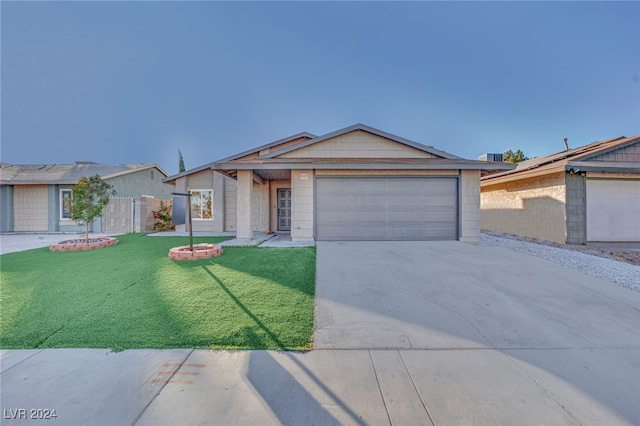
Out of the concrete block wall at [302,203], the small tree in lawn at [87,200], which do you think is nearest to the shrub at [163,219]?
the small tree in lawn at [87,200]

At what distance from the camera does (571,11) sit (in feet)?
41.3

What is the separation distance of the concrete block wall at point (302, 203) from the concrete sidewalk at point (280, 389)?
673 cm

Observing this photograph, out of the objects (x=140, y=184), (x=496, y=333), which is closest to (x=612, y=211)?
(x=496, y=333)

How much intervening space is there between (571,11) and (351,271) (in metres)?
18.8

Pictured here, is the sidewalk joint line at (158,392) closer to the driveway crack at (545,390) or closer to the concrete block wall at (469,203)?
the driveway crack at (545,390)

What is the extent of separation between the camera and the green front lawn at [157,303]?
2732 mm

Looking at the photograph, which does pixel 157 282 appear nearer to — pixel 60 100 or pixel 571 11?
pixel 571 11

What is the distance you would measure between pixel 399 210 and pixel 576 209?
698 centimetres

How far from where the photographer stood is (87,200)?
27.6 feet

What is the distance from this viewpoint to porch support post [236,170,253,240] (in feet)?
30.2

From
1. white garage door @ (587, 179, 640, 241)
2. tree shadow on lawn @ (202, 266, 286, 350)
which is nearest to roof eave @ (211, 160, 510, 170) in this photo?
white garage door @ (587, 179, 640, 241)

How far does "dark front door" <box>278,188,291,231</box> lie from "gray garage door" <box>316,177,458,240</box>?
13.4 feet

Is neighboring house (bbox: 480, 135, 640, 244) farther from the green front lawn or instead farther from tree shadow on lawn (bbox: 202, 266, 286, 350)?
tree shadow on lawn (bbox: 202, 266, 286, 350)

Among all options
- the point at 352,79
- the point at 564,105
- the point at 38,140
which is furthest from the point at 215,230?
the point at 38,140
